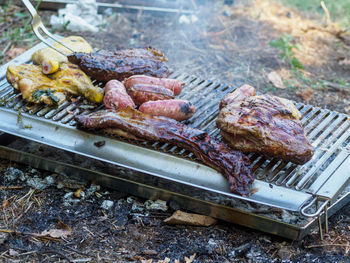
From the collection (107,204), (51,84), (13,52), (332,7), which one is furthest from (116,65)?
(332,7)

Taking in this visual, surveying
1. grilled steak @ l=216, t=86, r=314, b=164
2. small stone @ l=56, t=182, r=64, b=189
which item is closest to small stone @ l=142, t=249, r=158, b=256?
grilled steak @ l=216, t=86, r=314, b=164

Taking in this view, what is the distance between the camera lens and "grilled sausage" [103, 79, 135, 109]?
405 cm

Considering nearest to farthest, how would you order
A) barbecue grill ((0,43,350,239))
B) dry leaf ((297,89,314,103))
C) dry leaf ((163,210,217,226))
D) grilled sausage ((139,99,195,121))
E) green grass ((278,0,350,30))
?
1. barbecue grill ((0,43,350,239))
2. dry leaf ((163,210,217,226))
3. grilled sausage ((139,99,195,121))
4. dry leaf ((297,89,314,103))
5. green grass ((278,0,350,30))

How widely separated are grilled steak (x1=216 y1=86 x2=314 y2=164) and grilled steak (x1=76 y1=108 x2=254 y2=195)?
0.46 feet

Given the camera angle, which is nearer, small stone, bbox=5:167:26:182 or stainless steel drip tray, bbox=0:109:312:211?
stainless steel drip tray, bbox=0:109:312:211

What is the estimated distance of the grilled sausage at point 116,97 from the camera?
4.05 metres

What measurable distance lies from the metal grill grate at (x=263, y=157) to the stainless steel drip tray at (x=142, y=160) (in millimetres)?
82

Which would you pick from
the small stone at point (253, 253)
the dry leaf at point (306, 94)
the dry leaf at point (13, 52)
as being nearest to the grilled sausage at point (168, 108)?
the small stone at point (253, 253)

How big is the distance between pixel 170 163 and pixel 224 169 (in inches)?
18.9

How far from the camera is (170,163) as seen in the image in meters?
3.62

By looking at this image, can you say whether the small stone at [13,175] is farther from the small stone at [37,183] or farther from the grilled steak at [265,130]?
the grilled steak at [265,130]

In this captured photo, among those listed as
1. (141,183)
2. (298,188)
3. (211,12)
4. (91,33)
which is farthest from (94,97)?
(211,12)

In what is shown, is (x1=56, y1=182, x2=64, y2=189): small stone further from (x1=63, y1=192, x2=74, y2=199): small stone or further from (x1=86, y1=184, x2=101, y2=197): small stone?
(x1=86, y1=184, x2=101, y2=197): small stone

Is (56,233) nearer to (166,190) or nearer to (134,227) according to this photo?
(134,227)
